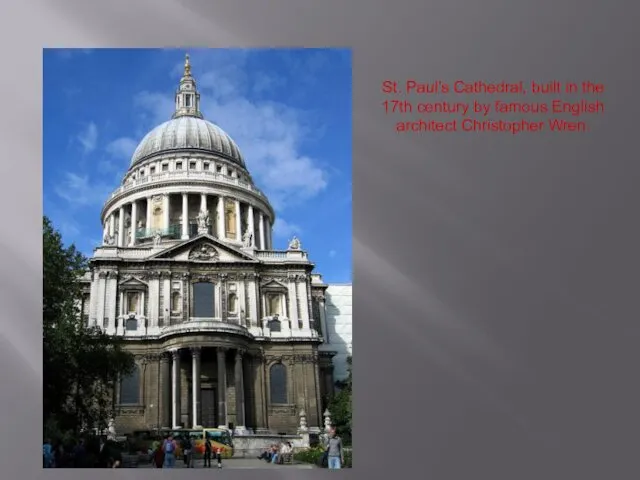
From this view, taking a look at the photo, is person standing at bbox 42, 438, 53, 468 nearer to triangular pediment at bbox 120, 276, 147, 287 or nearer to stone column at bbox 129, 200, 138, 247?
triangular pediment at bbox 120, 276, 147, 287

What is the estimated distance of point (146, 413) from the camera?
3612cm

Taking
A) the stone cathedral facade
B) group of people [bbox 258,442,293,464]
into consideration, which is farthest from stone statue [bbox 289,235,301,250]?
group of people [bbox 258,442,293,464]

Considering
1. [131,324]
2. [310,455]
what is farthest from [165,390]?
[310,455]

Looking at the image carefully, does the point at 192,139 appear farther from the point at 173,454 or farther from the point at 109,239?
the point at 173,454

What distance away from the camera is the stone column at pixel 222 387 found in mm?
37406

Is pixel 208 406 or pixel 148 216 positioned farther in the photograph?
pixel 148 216

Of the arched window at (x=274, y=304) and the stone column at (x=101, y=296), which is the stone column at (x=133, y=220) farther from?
the arched window at (x=274, y=304)

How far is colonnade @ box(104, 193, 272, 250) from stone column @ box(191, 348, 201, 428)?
29.1ft

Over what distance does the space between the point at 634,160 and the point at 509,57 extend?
382 cm

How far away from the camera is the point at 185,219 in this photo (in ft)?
149

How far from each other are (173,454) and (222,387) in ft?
53.2

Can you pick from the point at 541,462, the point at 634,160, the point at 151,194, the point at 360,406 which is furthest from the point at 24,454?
the point at 151,194

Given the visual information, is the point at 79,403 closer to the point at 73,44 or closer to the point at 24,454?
the point at 24,454

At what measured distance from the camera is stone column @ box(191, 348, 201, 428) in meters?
36.6
